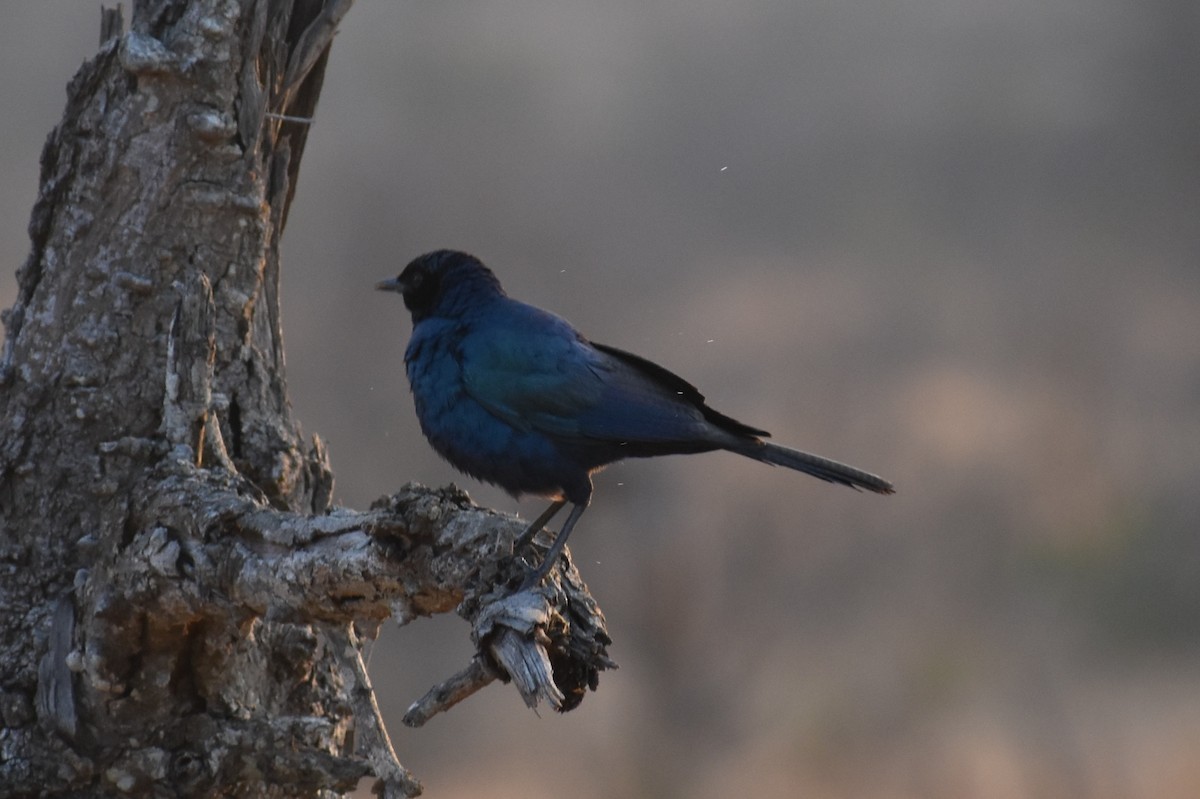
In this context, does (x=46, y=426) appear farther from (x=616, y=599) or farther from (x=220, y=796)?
(x=616, y=599)

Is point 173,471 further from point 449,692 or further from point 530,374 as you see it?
point 449,692

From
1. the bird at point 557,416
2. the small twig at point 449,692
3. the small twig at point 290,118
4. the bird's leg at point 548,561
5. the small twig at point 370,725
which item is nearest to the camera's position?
the small twig at point 449,692

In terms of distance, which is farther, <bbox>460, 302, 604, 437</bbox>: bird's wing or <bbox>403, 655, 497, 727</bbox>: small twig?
<bbox>460, 302, 604, 437</bbox>: bird's wing

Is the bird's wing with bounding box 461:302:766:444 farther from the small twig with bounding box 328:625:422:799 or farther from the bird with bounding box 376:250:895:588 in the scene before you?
the small twig with bounding box 328:625:422:799

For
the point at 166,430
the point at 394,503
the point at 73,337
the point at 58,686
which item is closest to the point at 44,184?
the point at 73,337

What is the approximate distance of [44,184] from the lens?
4.25m

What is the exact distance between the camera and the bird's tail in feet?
13.2

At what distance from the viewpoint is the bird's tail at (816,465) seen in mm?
4035

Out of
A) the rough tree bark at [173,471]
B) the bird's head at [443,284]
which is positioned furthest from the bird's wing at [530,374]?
the rough tree bark at [173,471]

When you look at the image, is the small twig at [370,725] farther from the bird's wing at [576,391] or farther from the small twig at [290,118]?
the small twig at [290,118]

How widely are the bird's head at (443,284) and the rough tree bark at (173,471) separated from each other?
0.53m

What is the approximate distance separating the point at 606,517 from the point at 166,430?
5.04 meters

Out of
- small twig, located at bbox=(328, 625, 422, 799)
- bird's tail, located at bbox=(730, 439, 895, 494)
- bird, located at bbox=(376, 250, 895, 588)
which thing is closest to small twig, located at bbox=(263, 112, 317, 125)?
bird, located at bbox=(376, 250, 895, 588)

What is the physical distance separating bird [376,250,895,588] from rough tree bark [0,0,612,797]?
55 centimetres
